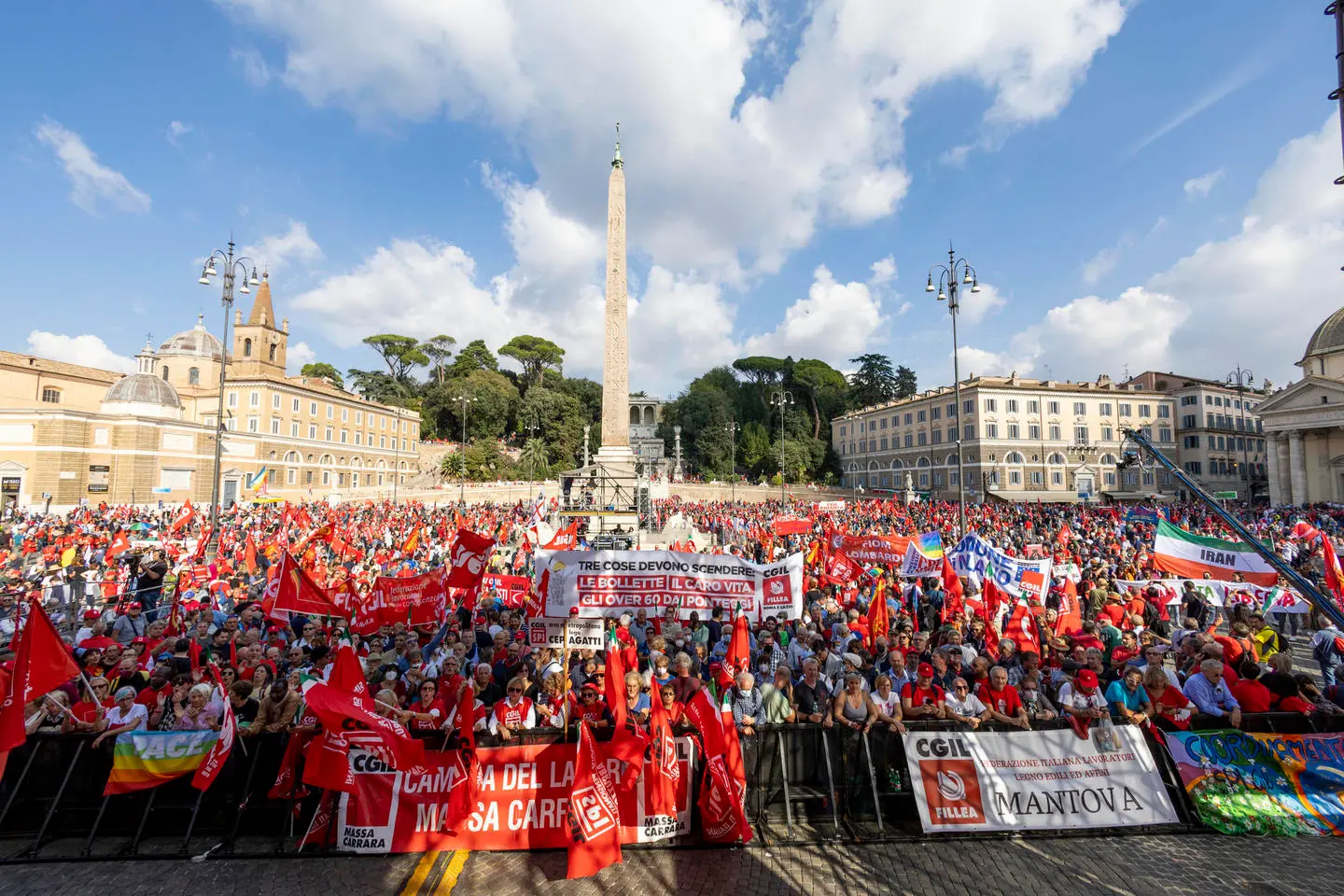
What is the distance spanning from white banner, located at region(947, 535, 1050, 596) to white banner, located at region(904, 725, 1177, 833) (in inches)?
202

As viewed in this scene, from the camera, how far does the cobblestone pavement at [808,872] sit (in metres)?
4.55

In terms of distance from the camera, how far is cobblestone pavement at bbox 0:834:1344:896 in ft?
14.9

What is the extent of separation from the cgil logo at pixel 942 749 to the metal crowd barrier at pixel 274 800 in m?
0.11

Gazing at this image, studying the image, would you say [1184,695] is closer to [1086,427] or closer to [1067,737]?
[1067,737]

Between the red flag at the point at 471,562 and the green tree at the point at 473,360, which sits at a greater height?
the green tree at the point at 473,360

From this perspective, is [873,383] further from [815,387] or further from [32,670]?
[32,670]

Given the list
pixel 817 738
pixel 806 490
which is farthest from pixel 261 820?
pixel 806 490

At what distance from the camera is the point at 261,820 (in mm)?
5332

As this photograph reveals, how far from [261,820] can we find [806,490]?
5509 cm

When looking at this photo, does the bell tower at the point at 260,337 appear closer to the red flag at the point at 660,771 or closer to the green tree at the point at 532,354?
the green tree at the point at 532,354

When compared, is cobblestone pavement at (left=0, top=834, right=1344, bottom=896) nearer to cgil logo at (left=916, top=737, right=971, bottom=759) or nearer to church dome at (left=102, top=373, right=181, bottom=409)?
cgil logo at (left=916, top=737, right=971, bottom=759)

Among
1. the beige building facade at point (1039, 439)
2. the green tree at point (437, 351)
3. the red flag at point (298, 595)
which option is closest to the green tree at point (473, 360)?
the green tree at point (437, 351)

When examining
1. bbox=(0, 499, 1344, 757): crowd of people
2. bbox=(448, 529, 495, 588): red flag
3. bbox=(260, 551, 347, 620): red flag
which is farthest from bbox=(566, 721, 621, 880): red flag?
bbox=(260, 551, 347, 620): red flag

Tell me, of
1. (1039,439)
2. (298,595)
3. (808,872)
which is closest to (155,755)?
(298,595)
